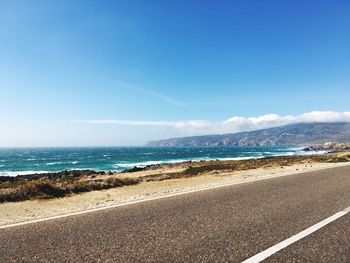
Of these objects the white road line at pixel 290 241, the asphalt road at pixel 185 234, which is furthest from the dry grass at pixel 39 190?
the white road line at pixel 290 241

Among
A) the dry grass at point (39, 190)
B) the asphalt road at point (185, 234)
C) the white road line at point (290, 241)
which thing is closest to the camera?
the white road line at point (290, 241)

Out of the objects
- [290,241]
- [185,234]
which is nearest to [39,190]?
[185,234]

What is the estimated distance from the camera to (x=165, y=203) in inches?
381

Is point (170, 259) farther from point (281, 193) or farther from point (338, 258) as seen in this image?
point (281, 193)

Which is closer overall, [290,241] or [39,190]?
[290,241]

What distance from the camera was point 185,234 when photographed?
6.34 meters

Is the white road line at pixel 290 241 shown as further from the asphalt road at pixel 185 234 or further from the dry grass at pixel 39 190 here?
the dry grass at pixel 39 190

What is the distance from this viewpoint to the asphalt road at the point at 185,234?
17.0ft

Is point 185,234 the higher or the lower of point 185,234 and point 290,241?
the higher

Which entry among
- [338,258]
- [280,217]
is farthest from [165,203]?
[338,258]

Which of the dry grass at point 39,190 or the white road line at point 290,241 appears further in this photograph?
the dry grass at point 39,190

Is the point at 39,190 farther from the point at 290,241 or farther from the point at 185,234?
the point at 290,241

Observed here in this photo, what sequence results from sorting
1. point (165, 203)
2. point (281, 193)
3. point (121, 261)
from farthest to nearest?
point (281, 193) → point (165, 203) → point (121, 261)

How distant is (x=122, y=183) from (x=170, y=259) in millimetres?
13673
